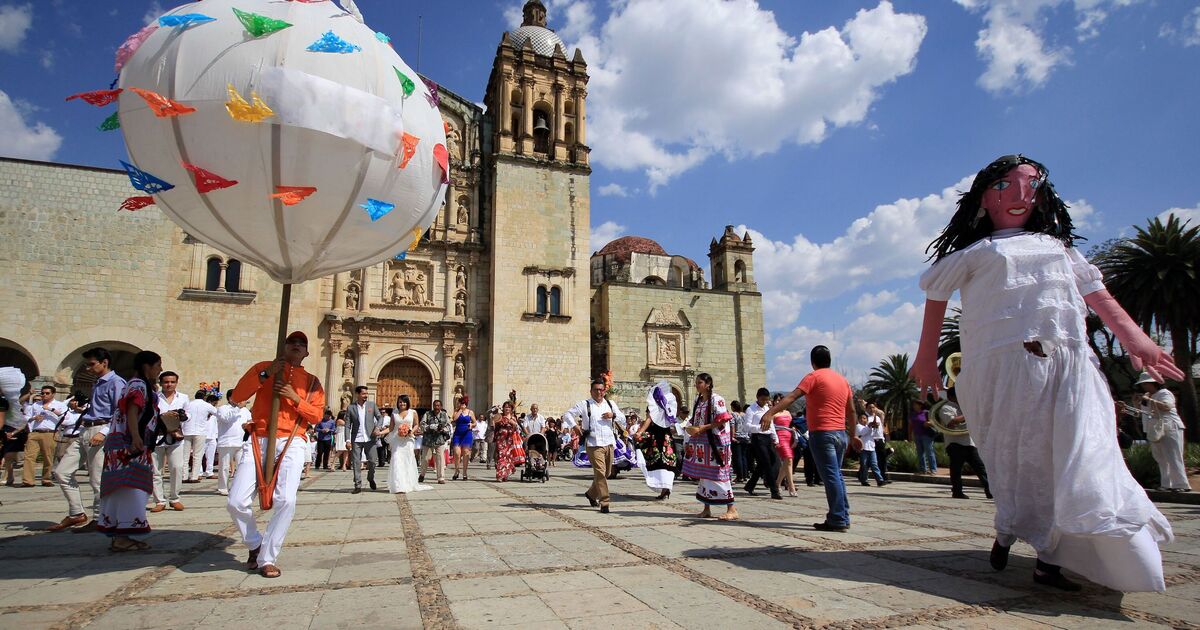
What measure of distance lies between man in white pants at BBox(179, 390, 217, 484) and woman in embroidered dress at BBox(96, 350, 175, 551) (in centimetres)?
500

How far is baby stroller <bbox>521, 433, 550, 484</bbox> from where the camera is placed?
12.3 meters

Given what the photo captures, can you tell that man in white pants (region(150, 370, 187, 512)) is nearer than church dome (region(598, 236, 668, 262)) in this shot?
Yes

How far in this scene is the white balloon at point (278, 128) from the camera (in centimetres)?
361

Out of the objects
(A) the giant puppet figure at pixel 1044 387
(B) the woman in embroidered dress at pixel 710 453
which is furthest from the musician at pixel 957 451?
(A) the giant puppet figure at pixel 1044 387

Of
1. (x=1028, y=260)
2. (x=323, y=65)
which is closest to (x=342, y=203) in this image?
(x=323, y=65)

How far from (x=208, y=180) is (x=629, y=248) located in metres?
32.6

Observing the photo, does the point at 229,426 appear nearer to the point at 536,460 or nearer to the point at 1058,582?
the point at 536,460

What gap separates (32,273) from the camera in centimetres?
1858

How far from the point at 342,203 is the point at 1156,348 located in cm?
490

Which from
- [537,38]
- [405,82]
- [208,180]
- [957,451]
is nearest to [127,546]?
[208,180]

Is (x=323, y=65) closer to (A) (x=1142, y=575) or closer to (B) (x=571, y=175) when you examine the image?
(A) (x=1142, y=575)

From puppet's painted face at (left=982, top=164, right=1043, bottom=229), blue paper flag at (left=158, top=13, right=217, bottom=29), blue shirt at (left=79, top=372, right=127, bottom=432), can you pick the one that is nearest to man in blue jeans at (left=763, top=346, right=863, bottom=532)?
puppet's painted face at (left=982, top=164, right=1043, bottom=229)

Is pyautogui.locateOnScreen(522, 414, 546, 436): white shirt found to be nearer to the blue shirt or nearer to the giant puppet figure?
the blue shirt

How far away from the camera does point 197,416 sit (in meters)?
10.5
